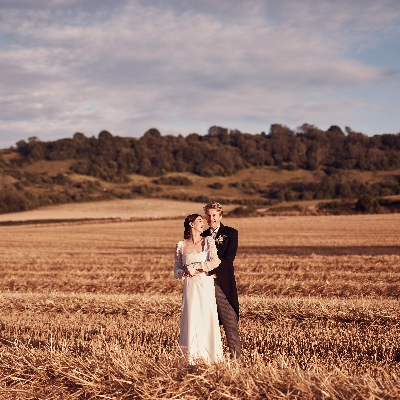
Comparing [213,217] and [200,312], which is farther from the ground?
[213,217]

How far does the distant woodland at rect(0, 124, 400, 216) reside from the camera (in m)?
99.6

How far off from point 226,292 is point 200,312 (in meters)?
0.65

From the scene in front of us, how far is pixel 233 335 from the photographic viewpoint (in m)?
7.58

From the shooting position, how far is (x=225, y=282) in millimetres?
7648

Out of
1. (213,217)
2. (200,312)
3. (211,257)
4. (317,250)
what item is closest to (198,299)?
(200,312)

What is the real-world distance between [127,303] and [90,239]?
2773cm

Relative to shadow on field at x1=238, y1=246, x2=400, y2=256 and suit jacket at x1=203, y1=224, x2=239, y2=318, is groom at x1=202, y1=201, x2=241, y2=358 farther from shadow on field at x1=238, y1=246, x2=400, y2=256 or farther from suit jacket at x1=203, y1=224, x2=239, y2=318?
shadow on field at x1=238, y1=246, x2=400, y2=256

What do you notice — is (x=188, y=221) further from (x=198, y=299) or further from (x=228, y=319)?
(x=228, y=319)

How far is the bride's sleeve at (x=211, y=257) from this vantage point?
7.15m

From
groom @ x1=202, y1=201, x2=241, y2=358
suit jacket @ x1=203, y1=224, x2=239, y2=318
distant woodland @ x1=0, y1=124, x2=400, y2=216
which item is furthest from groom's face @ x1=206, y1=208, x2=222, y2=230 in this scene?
distant woodland @ x1=0, y1=124, x2=400, y2=216

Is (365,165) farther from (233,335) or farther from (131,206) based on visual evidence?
(233,335)

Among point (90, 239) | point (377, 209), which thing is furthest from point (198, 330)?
point (377, 209)

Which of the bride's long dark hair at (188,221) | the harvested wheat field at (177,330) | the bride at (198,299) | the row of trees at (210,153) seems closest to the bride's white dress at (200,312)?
the bride at (198,299)

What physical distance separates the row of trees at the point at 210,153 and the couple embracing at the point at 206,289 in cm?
9885
